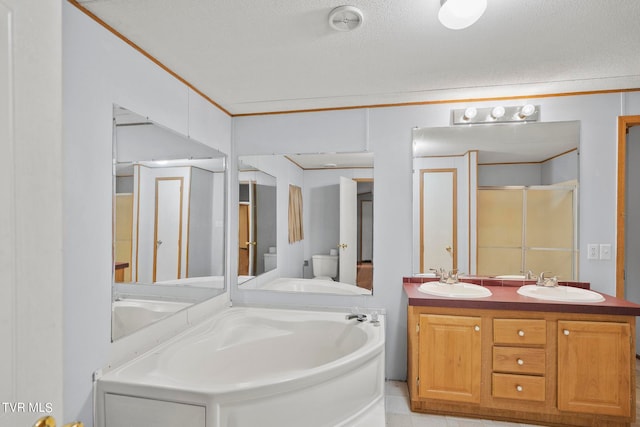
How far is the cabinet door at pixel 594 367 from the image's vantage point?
213 cm

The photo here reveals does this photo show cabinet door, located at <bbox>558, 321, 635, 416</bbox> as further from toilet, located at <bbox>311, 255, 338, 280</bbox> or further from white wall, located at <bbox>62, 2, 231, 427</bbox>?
white wall, located at <bbox>62, 2, 231, 427</bbox>

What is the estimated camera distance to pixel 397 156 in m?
2.88

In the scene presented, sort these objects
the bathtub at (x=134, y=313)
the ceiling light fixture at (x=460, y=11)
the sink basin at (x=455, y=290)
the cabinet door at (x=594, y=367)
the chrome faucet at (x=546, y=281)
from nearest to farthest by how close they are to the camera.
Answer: the ceiling light fixture at (x=460, y=11)
the bathtub at (x=134, y=313)
the cabinet door at (x=594, y=367)
the sink basin at (x=455, y=290)
the chrome faucet at (x=546, y=281)

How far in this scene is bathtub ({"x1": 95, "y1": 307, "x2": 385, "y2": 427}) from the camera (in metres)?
1.59

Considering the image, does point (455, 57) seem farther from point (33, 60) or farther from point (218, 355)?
point (218, 355)


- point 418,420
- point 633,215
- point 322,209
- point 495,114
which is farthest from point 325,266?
point 633,215

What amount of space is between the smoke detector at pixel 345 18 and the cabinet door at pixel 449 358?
1.89 meters

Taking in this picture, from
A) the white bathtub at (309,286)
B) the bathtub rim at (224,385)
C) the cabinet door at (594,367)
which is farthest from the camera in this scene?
the white bathtub at (309,286)

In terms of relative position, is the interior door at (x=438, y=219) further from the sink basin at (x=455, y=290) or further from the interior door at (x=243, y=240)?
the interior door at (x=243, y=240)

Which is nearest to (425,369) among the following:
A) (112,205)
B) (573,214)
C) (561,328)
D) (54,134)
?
(561,328)

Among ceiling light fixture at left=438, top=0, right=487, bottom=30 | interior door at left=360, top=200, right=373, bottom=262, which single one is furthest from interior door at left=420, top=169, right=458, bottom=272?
ceiling light fixture at left=438, top=0, right=487, bottom=30

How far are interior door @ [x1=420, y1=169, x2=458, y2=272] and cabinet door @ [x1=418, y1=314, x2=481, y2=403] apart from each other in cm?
60

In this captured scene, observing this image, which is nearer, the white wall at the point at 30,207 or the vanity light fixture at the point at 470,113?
the white wall at the point at 30,207

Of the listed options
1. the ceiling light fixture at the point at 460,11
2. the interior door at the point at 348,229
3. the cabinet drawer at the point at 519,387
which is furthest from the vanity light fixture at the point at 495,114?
the cabinet drawer at the point at 519,387
